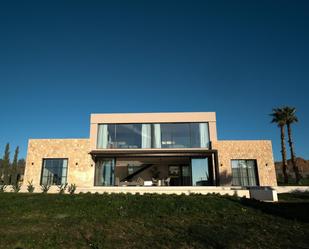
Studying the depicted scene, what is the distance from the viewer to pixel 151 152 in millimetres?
23703

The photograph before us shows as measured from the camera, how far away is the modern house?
76.4 feet

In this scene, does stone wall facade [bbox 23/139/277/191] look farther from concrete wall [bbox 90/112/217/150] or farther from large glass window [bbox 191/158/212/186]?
concrete wall [bbox 90/112/217/150]

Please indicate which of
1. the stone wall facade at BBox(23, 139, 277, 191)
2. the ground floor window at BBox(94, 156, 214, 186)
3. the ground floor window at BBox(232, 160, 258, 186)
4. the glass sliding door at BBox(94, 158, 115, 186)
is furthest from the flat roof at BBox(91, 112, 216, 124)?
the ground floor window at BBox(232, 160, 258, 186)

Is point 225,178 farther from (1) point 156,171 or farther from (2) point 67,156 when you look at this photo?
(2) point 67,156

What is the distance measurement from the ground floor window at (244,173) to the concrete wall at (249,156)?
374 mm

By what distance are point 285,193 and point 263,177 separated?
3025 mm

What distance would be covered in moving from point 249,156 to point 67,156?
16.1 meters

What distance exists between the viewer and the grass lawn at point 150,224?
26.3 feet

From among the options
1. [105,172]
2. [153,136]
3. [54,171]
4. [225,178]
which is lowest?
[225,178]

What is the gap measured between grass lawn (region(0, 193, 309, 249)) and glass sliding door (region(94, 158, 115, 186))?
1053 centimetres

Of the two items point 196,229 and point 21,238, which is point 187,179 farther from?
point 21,238

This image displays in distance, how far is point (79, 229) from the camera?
355 inches

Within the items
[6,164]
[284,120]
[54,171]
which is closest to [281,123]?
[284,120]

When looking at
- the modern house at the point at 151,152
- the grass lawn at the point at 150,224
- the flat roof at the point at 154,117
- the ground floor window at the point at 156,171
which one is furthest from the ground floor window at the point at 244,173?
the grass lawn at the point at 150,224
